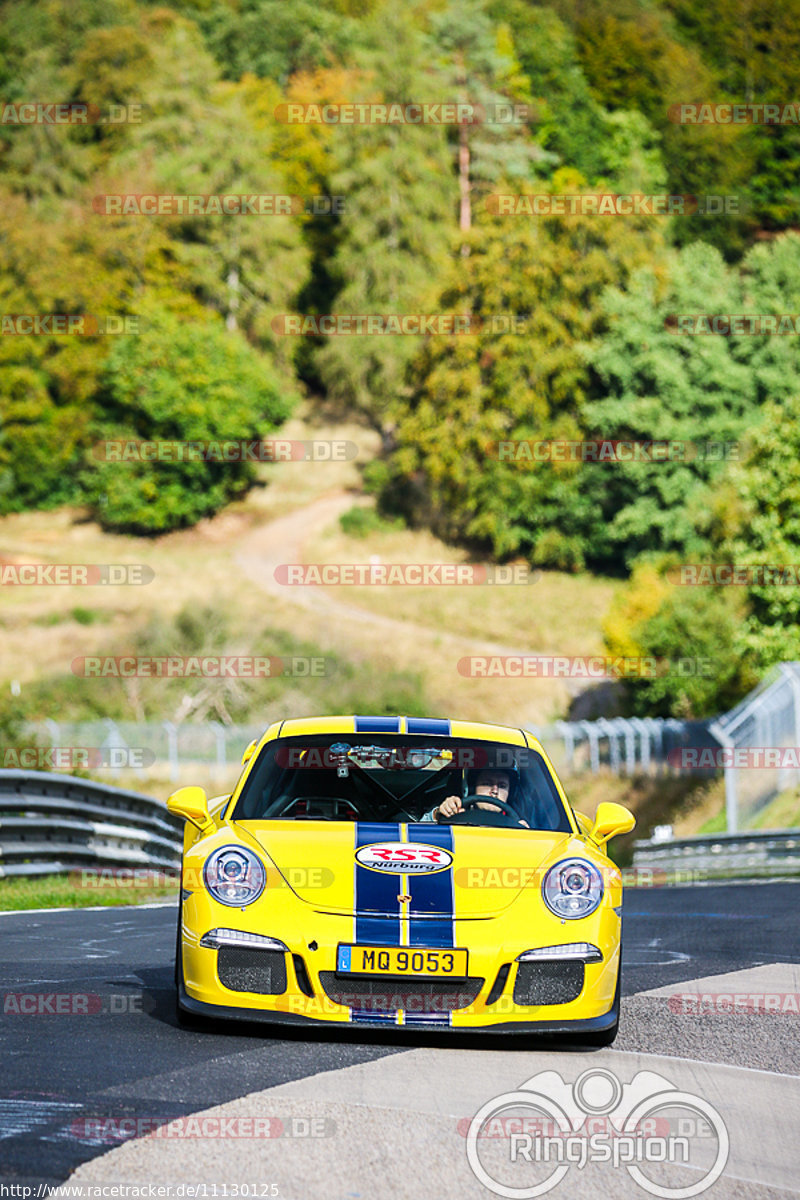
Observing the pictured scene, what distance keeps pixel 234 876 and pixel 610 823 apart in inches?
71.0

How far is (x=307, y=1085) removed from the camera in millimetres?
5703

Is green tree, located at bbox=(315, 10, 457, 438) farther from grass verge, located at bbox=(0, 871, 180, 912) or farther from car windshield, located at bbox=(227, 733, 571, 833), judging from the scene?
car windshield, located at bbox=(227, 733, 571, 833)

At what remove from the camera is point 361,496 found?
76875 mm

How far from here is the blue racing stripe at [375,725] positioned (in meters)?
8.00

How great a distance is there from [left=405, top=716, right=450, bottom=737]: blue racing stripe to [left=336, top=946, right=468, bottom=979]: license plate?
175 cm

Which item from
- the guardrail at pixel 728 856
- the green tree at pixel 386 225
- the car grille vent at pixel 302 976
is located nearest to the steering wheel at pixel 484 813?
the car grille vent at pixel 302 976

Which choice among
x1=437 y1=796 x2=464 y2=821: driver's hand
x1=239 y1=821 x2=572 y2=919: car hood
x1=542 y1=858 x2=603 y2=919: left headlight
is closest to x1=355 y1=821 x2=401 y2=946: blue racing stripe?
x1=239 y1=821 x2=572 y2=919: car hood

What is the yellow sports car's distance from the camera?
6.41 m

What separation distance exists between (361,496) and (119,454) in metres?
11.4

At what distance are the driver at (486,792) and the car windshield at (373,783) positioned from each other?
11 mm

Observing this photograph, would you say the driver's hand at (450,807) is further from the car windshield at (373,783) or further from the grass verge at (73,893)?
the grass verge at (73,893)

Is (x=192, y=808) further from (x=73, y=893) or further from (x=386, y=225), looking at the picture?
(x=386, y=225)

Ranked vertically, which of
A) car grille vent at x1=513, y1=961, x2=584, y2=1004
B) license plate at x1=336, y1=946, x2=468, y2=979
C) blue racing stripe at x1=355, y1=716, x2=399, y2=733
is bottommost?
car grille vent at x1=513, y1=961, x2=584, y2=1004

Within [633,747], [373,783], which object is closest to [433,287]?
[633,747]
